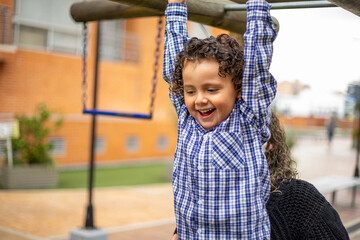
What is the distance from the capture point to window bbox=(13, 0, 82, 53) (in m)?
13.4

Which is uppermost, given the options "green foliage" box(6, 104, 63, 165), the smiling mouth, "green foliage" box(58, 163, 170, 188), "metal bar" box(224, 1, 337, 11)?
"metal bar" box(224, 1, 337, 11)

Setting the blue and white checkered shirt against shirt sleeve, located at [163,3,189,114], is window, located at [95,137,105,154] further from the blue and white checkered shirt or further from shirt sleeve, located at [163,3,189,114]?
the blue and white checkered shirt

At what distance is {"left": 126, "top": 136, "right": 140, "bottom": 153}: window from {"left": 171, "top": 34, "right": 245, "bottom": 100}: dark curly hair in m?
14.3

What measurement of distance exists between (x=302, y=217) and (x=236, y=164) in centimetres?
40

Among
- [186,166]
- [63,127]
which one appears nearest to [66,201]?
[63,127]

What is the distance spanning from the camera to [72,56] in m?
14.4

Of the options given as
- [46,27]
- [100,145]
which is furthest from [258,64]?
[100,145]

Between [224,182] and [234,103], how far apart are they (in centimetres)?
30

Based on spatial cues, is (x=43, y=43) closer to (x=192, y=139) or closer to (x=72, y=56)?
(x=72, y=56)

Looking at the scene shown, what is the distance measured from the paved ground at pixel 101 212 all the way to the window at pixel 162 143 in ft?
18.4

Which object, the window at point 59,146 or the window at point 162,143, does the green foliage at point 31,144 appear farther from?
the window at point 162,143

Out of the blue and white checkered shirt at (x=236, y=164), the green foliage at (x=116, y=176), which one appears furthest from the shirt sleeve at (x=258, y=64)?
the green foliage at (x=116, y=176)

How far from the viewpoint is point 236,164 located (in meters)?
1.65

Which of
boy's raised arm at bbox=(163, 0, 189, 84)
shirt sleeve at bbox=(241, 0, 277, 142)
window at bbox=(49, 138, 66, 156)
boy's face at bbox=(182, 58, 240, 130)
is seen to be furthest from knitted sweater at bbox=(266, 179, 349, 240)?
window at bbox=(49, 138, 66, 156)
